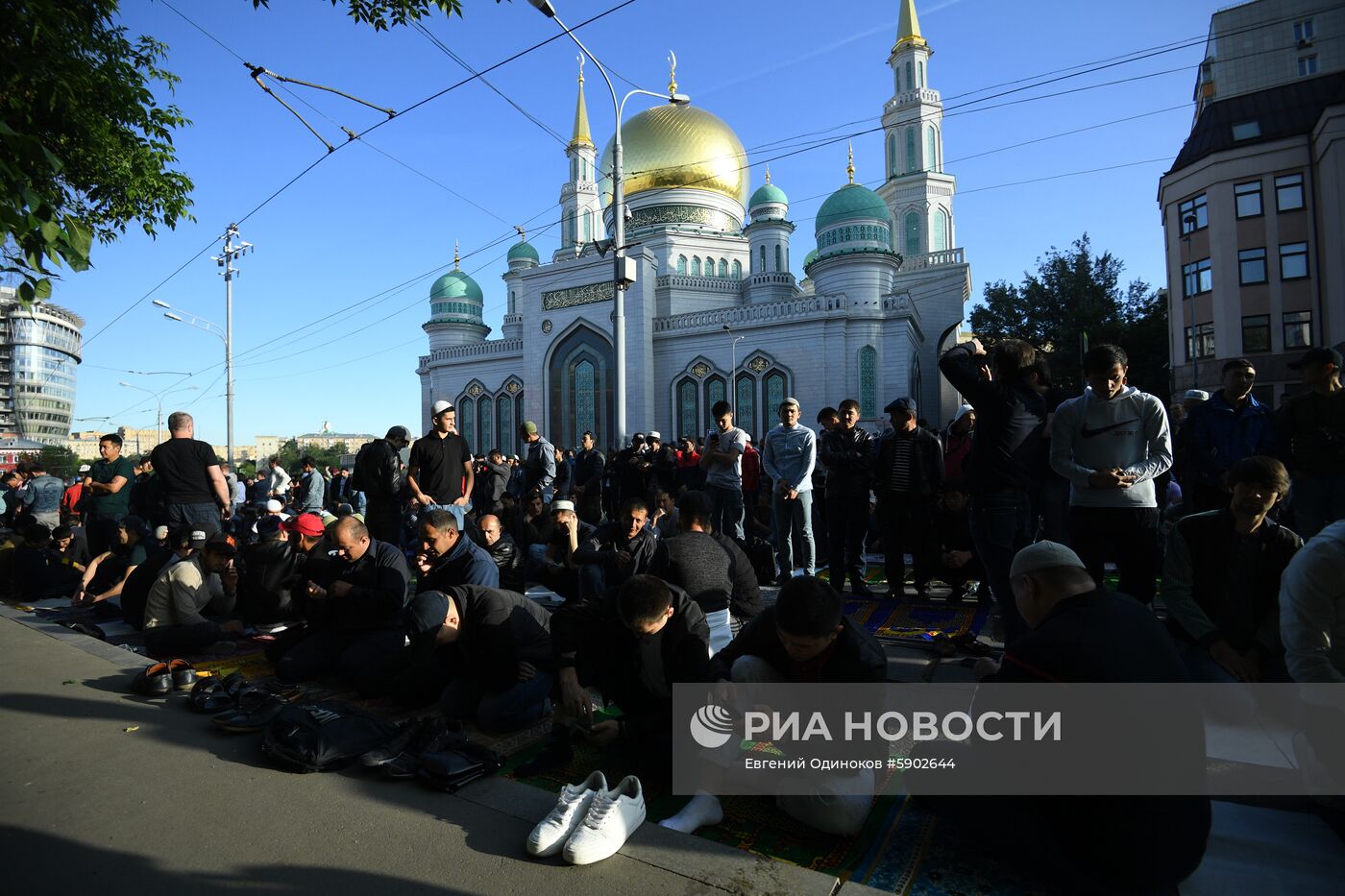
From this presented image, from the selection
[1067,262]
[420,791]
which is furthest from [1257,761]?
[1067,262]

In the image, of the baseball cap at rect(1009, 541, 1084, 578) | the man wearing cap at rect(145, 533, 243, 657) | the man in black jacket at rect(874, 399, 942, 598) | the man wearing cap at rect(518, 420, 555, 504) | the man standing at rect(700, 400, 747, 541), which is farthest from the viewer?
the man wearing cap at rect(518, 420, 555, 504)

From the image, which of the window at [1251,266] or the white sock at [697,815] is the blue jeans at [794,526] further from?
the window at [1251,266]

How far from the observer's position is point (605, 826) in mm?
2129

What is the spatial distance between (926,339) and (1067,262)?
22.9 ft

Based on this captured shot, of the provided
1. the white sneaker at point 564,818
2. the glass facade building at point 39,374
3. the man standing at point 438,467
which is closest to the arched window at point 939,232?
the man standing at point 438,467

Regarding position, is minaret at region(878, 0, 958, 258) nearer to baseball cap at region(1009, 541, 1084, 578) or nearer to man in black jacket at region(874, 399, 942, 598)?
man in black jacket at region(874, 399, 942, 598)

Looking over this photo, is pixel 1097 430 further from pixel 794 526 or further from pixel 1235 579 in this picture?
pixel 794 526

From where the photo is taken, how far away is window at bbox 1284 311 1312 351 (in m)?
20.1

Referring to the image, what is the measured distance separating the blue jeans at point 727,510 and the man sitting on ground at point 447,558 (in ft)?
10.7

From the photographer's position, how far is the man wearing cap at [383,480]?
20.0 feet

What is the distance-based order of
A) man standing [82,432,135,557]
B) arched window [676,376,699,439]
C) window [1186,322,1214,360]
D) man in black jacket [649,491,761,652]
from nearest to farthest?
man in black jacket [649,491,761,652]
man standing [82,432,135,557]
window [1186,322,1214,360]
arched window [676,376,699,439]

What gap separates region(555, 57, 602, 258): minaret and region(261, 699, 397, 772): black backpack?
34566mm

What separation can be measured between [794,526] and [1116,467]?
9.90ft

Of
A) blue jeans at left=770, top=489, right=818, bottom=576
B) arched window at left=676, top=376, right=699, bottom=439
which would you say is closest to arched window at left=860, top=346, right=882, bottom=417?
arched window at left=676, top=376, right=699, bottom=439
